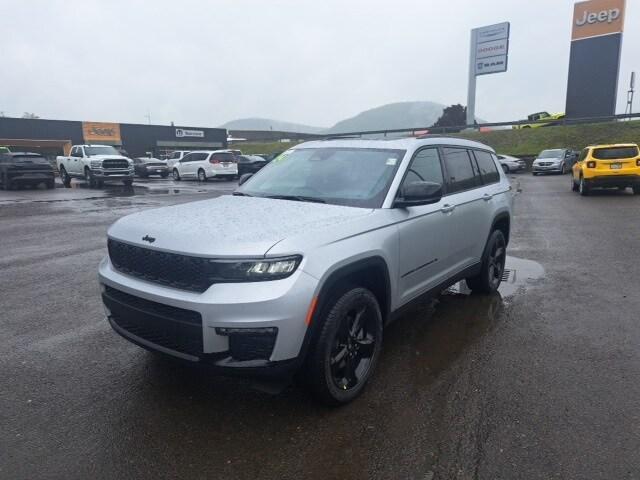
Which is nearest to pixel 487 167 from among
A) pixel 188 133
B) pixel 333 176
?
pixel 333 176

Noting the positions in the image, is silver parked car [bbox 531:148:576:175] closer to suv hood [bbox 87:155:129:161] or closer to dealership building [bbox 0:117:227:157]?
suv hood [bbox 87:155:129:161]

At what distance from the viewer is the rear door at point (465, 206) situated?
451 cm

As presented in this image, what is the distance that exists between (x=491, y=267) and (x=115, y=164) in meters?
21.1

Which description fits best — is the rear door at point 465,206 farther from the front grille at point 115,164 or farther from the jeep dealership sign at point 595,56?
the jeep dealership sign at point 595,56

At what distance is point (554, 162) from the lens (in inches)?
1065

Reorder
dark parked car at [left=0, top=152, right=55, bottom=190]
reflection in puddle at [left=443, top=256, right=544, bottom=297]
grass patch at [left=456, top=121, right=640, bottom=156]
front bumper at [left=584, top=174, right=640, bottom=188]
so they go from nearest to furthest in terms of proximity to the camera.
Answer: reflection in puddle at [left=443, top=256, right=544, bottom=297], front bumper at [left=584, top=174, right=640, bottom=188], dark parked car at [left=0, top=152, right=55, bottom=190], grass patch at [left=456, top=121, right=640, bottom=156]

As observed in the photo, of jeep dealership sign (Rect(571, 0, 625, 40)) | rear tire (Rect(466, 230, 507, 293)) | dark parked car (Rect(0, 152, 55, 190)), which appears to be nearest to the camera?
rear tire (Rect(466, 230, 507, 293))

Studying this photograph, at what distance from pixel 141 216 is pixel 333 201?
1.45m

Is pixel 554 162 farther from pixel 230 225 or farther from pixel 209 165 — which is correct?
pixel 230 225

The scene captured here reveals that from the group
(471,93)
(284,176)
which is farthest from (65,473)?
(471,93)

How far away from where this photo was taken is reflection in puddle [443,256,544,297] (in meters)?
5.80

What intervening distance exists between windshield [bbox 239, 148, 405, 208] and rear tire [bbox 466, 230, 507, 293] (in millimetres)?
1991

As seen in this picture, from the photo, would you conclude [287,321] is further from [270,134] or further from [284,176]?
[270,134]

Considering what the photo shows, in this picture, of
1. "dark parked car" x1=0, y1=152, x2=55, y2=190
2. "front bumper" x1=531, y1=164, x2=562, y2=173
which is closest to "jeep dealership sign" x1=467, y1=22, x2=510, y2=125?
"front bumper" x1=531, y1=164, x2=562, y2=173
